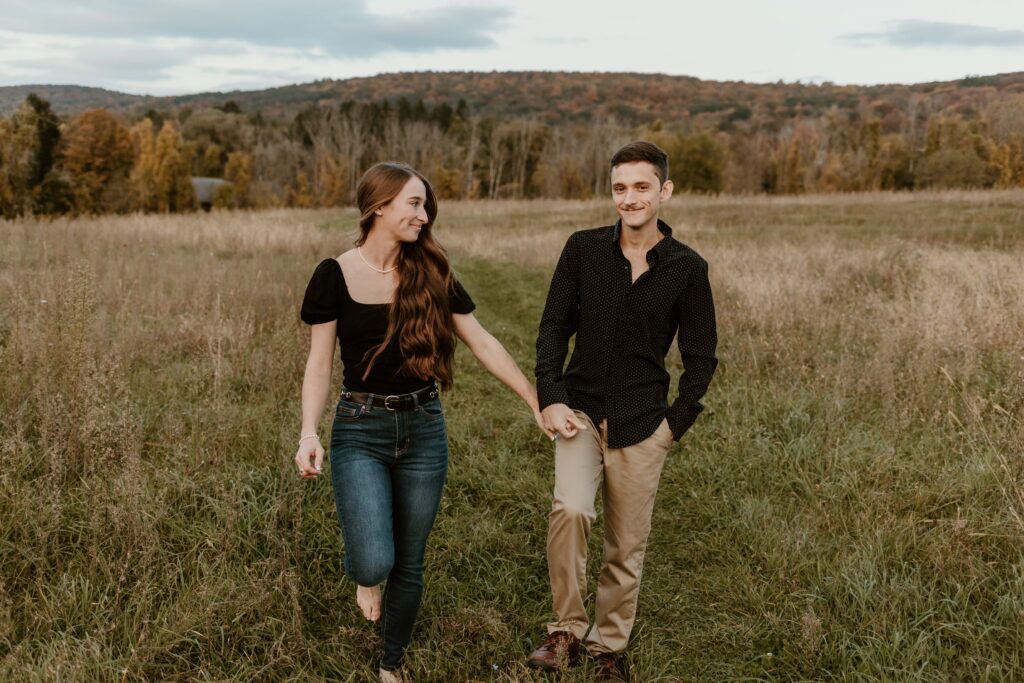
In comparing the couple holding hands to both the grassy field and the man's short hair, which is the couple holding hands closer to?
the man's short hair

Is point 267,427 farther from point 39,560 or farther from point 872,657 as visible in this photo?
point 872,657

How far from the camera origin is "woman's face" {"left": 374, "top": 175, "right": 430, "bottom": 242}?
2779 millimetres

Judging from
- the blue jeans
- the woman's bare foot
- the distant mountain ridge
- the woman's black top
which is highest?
the distant mountain ridge

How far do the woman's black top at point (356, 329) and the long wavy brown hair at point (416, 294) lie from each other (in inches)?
1.2

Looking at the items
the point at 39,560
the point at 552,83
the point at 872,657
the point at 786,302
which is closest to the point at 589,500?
the point at 872,657

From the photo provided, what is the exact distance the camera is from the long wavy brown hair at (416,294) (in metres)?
2.71

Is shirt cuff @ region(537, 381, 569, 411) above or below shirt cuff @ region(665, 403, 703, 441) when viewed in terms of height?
above

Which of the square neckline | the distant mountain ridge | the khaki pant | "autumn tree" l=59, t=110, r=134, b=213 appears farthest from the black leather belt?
the distant mountain ridge

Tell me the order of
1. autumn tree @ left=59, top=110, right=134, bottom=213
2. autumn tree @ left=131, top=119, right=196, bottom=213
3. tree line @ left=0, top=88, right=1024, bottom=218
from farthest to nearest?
1. autumn tree @ left=131, top=119, right=196, bottom=213
2. autumn tree @ left=59, top=110, right=134, bottom=213
3. tree line @ left=0, top=88, right=1024, bottom=218

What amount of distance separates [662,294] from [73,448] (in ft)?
10.9

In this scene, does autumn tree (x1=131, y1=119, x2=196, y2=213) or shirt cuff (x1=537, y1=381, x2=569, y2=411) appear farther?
autumn tree (x1=131, y1=119, x2=196, y2=213)

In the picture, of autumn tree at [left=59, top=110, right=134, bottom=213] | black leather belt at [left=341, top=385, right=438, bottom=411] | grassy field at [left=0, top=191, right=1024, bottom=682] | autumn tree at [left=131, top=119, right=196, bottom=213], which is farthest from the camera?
autumn tree at [left=131, top=119, right=196, bottom=213]

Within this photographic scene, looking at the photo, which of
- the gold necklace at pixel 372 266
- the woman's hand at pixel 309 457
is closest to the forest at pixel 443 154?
the gold necklace at pixel 372 266

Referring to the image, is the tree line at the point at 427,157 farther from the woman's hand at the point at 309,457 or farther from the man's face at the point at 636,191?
the man's face at the point at 636,191
